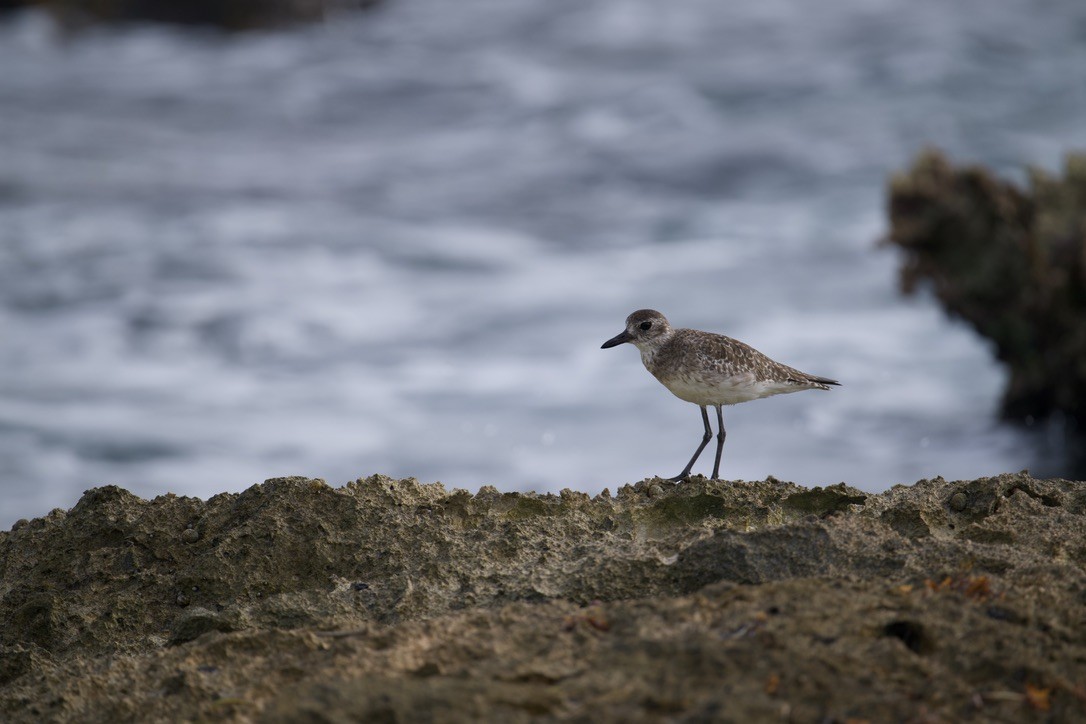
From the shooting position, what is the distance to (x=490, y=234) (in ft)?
52.0

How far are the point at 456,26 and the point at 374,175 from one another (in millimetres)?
7489

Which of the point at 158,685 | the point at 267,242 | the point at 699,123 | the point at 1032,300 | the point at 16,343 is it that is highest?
the point at 699,123

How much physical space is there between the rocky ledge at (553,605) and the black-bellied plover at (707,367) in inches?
44.3

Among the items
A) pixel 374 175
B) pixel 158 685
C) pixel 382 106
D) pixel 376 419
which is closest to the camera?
→ pixel 158 685

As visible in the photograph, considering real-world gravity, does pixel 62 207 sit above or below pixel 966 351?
above

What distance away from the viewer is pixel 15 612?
3.85 meters

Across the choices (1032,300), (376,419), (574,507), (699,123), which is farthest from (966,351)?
(574,507)

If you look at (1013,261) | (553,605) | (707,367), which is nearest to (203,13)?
(1013,261)

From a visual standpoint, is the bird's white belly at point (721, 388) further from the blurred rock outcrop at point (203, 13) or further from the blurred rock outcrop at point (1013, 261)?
the blurred rock outcrop at point (203, 13)

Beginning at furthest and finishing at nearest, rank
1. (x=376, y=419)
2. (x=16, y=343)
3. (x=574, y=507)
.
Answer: (x=16, y=343)
(x=376, y=419)
(x=574, y=507)

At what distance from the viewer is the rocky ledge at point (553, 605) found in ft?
8.87

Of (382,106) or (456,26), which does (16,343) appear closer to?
(382,106)

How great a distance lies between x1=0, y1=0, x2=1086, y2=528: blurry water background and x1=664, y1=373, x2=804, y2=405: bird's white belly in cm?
440

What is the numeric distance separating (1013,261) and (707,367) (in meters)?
4.95
